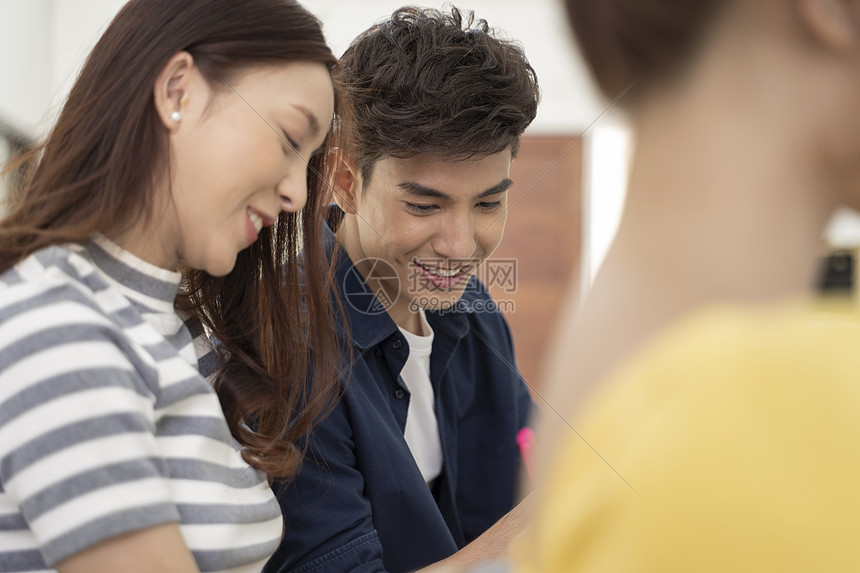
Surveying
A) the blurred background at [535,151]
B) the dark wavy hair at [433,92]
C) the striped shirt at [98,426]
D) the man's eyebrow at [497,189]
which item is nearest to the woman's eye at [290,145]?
the striped shirt at [98,426]

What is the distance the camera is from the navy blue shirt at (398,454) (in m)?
0.90

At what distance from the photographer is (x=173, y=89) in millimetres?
647

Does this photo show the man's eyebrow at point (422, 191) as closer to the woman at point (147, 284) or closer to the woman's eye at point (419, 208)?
the woman's eye at point (419, 208)

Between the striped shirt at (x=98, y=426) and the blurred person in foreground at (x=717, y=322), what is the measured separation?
359 millimetres

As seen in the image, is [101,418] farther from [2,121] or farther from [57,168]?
[2,121]

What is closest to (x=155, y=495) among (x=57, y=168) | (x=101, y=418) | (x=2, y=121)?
(x=101, y=418)

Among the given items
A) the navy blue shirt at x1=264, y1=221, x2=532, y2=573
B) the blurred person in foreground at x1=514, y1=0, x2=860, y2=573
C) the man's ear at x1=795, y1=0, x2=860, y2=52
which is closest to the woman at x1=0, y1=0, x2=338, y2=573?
the navy blue shirt at x1=264, y1=221, x2=532, y2=573

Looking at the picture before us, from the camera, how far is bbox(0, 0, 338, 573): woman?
0.52 m

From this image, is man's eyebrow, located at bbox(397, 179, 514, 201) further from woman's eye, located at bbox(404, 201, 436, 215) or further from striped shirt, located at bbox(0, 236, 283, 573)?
striped shirt, located at bbox(0, 236, 283, 573)

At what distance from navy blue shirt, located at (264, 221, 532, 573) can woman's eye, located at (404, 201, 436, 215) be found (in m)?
0.12

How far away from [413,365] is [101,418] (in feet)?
2.27

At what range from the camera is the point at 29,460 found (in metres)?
0.51

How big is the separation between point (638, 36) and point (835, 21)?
61mm

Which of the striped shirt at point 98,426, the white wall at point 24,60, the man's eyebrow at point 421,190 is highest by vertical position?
the man's eyebrow at point 421,190
